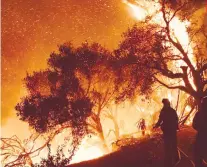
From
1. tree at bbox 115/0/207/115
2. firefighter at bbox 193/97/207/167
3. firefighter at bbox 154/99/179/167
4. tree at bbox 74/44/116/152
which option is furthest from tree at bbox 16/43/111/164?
firefighter at bbox 193/97/207/167

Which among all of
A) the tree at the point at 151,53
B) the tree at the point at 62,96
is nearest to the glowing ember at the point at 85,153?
the tree at the point at 62,96

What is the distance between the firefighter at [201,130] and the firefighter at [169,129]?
1.41m

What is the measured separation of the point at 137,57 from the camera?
20734 millimetres

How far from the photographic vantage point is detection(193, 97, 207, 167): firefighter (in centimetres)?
1053

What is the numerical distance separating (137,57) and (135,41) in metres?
1.03

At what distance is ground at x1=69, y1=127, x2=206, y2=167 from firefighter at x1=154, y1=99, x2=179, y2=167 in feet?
2.07

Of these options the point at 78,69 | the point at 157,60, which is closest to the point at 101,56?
the point at 78,69

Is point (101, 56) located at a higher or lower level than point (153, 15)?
lower

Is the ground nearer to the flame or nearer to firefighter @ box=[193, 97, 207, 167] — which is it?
firefighter @ box=[193, 97, 207, 167]

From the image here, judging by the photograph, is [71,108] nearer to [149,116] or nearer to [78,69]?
[78,69]

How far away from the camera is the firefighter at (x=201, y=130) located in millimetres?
10531

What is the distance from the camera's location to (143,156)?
590 inches

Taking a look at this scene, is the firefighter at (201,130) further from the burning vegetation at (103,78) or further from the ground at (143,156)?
the burning vegetation at (103,78)

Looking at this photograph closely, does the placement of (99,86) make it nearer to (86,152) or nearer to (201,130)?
(86,152)
